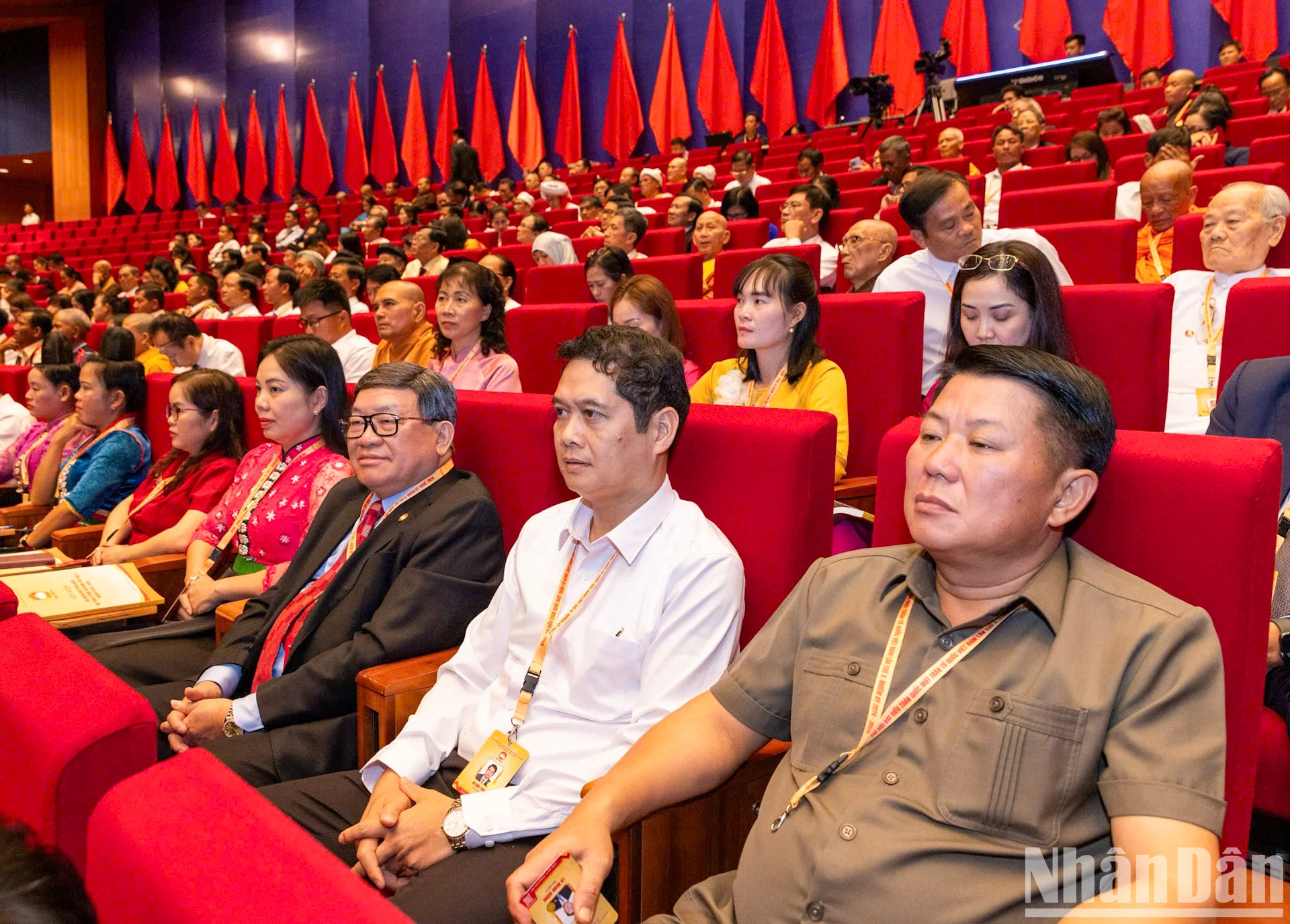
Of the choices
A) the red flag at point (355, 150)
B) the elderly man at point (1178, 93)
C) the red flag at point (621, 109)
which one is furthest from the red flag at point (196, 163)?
the elderly man at point (1178, 93)

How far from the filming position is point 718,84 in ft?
33.1

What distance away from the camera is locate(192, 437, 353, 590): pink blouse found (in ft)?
7.43

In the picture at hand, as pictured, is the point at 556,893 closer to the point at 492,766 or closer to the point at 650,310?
the point at 492,766

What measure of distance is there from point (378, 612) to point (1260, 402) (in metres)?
1.47

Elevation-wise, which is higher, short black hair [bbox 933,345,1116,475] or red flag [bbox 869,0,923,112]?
red flag [bbox 869,0,923,112]

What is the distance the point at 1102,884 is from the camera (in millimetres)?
879

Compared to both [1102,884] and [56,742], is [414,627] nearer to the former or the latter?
[56,742]

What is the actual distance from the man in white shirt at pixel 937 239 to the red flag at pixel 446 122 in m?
9.72

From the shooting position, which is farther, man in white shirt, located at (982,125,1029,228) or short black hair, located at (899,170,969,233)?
man in white shirt, located at (982,125,1029,228)

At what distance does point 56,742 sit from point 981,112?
7866mm

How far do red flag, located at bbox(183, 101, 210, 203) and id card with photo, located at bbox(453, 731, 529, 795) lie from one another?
46.3 ft

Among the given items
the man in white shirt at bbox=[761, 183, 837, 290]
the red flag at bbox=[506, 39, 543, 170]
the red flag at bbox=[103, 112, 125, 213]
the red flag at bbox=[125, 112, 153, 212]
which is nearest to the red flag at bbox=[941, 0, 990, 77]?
the red flag at bbox=[506, 39, 543, 170]

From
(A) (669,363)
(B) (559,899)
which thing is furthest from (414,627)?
(B) (559,899)

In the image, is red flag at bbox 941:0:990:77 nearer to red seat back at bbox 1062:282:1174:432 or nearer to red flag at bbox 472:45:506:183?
red flag at bbox 472:45:506:183
